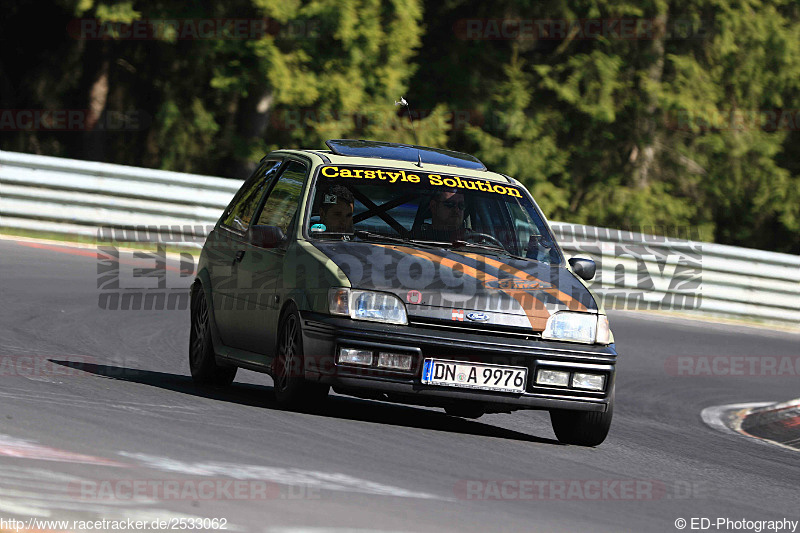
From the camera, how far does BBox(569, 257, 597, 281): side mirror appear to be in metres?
8.55

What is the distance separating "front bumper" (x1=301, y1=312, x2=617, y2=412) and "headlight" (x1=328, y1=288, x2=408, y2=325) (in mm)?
44

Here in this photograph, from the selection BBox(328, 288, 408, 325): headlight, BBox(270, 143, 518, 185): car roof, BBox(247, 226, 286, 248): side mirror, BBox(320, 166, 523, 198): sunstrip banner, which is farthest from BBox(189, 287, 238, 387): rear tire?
BBox(328, 288, 408, 325): headlight

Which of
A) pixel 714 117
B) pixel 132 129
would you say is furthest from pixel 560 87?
pixel 132 129

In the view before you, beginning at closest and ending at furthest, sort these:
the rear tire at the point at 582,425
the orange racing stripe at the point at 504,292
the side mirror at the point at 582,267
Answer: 1. the orange racing stripe at the point at 504,292
2. the rear tire at the point at 582,425
3. the side mirror at the point at 582,267

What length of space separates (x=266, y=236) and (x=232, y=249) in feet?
3.08

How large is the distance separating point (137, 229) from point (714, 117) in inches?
601

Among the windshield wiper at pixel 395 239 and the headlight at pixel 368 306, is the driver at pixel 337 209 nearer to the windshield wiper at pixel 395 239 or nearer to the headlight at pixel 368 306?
the windshield wiper at pixel 395 239

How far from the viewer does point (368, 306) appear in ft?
24.1

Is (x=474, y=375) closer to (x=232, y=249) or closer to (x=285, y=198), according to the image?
(x=285, y=198)

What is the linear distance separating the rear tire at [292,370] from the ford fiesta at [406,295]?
12 millimetres

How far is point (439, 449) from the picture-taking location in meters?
7.05

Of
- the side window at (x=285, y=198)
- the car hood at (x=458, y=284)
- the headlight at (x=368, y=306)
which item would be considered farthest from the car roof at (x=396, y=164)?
the headlight at (x=368, y=306)

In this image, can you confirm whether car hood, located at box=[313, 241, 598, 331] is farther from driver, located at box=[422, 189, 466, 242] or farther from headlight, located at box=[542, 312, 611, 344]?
driver, located at box=[422, 189, 466, 242]

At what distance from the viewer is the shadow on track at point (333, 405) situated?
8.08m
